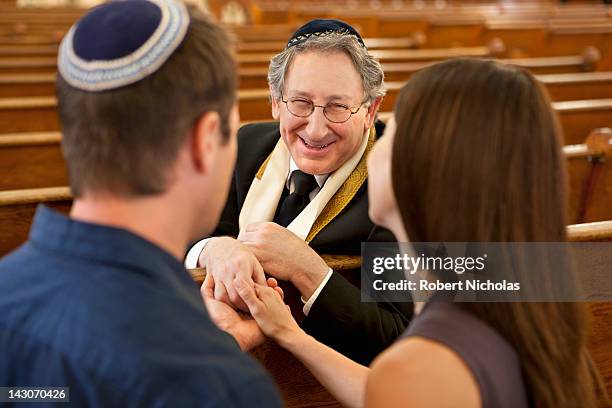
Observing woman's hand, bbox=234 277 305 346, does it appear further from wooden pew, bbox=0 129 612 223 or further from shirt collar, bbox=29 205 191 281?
wooden pew, bbox=0 129 612 223

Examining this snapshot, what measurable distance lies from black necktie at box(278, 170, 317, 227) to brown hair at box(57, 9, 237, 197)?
3.81 ft

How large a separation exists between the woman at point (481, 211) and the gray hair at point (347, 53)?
2.94ft

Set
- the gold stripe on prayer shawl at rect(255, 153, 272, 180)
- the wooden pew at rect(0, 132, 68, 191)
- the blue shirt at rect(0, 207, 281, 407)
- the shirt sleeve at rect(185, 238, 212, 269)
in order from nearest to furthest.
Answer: the blue shirt at rect(0, 207, 281, 407)
the shirt sleeve at rect(185, 238, 212, 269)
the gold stripe on prayer shawl at rect(255, 153, 272, 180)
the wooden pew at rect(0, 132, 68, 191)

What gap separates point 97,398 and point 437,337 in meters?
0.52

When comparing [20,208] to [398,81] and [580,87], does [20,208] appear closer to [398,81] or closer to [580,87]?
[398,81]

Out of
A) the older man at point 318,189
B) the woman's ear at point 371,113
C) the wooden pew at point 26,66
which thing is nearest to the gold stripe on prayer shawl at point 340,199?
the older man at point 318,189

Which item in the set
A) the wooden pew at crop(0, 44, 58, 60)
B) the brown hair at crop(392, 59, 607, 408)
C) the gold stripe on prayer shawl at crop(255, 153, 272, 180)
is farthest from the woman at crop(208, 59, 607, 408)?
the wooden pew at crop(0, 44, 58, 60)

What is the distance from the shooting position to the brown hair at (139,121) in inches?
39.6

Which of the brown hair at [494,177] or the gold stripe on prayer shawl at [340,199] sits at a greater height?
the brown hair at [494,177]

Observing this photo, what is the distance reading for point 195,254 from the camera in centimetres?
206

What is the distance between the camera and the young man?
37.1 inches

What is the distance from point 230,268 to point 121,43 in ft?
2.74

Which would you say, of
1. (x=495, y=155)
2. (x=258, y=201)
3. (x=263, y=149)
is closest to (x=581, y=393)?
(x=495, y=155)

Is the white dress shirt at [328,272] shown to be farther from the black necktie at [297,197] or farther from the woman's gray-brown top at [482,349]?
the woman's gray-brown top at [482,349]
